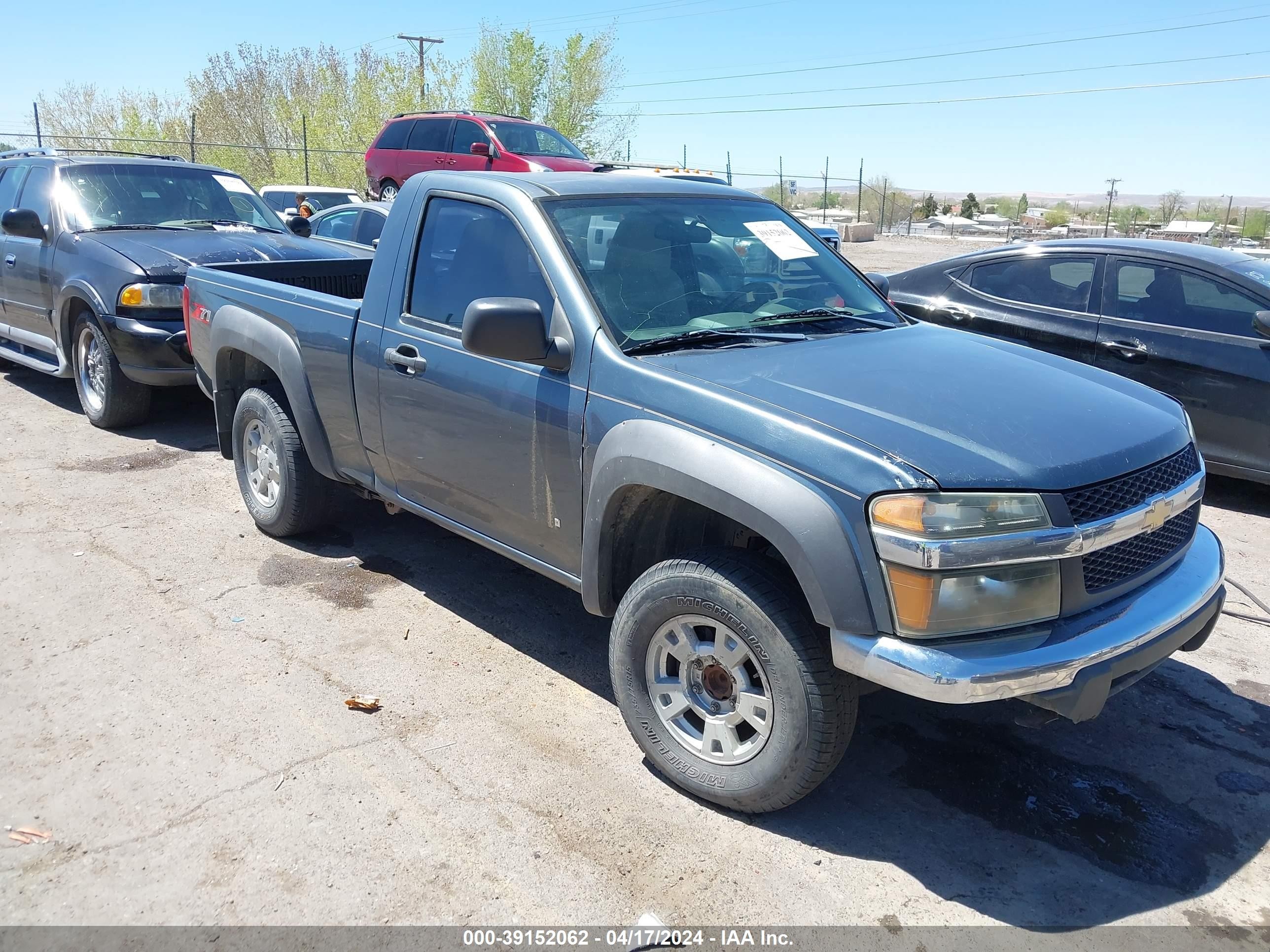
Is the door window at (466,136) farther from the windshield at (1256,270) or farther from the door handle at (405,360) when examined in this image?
the door handle at (405,360)

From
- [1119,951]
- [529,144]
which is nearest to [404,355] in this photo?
[1119,951]

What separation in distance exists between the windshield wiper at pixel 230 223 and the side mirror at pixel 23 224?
1.08 metres

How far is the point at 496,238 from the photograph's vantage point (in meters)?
3.94

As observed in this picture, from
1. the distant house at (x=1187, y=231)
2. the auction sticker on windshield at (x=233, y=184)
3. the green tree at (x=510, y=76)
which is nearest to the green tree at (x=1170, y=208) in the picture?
the distant house at (x=1187, y=231)

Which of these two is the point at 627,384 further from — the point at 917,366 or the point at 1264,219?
the point at 1264,219

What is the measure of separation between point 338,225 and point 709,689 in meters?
9.33

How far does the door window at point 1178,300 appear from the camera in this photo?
6215 mm

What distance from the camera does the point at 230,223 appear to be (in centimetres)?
828

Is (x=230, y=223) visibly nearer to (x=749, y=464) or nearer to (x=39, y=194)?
(x=39, y=194)

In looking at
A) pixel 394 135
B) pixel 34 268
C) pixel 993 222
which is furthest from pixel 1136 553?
pixel 993 222

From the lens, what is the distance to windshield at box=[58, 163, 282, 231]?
7836 millimetres

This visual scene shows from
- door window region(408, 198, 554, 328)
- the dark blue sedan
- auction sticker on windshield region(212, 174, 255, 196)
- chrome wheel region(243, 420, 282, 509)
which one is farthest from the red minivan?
door window region(408, 198, 554, 328)

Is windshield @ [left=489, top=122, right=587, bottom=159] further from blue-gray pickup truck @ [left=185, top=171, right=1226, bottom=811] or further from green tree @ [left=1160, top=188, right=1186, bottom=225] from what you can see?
green tree @ [left=1160, top=188, right=1186, bottom=225]

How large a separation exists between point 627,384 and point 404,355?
129 cm
